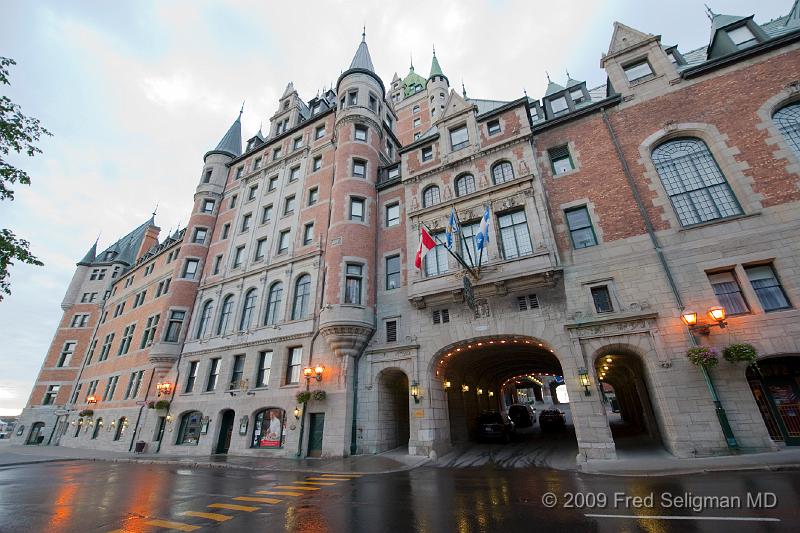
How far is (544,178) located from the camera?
19.2 m

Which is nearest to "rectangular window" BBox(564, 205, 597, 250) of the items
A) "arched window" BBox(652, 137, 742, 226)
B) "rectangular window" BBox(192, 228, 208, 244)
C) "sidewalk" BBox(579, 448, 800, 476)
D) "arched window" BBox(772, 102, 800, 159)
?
"arched window" BBox(652, 137, 742, 226)

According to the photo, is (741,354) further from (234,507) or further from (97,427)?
(97,427)

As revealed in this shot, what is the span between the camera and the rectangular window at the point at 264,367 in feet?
73.3

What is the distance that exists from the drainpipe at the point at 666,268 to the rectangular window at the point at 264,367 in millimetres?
22564

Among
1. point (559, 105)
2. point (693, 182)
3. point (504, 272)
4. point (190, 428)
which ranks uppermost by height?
point (559, 105)

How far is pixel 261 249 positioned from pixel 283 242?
2498 mm

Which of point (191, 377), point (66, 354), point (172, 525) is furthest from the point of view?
point (66, 354)

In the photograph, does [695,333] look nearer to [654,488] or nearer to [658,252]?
[658,252]

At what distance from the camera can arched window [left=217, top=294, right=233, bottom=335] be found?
26.1 metres

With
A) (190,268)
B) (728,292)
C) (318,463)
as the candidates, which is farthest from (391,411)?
(190,268)

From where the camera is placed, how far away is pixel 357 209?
23.9m

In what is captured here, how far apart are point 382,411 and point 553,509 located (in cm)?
1324

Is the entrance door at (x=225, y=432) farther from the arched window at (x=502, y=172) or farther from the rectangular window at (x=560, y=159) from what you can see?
Result: the rectangular window at (x=560, y=159)

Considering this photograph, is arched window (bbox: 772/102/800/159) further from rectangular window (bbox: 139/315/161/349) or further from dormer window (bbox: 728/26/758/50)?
rectangular window (bbox: 139/315/161/349)
